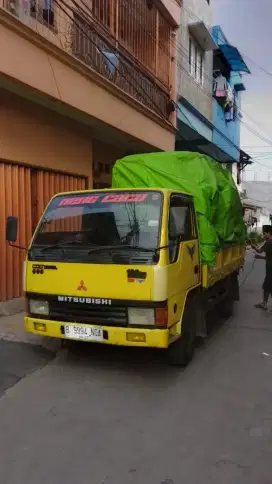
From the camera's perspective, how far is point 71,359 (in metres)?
5.45

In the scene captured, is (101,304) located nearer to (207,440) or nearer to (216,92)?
(207,440)

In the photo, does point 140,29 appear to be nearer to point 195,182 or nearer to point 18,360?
point 195,182

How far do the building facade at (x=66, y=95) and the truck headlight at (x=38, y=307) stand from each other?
2.91 meters

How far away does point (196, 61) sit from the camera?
1686 centimetres

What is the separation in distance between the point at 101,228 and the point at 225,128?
53.9 ft

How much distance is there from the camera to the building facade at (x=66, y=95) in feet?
23.4

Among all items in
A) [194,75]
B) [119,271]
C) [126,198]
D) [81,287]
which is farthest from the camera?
[194,75]

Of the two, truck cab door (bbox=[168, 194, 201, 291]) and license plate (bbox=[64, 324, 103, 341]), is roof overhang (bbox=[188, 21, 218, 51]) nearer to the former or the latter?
truck cab door (bbox=[168, 194, 201, 291])

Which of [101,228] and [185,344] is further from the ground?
[101,228]

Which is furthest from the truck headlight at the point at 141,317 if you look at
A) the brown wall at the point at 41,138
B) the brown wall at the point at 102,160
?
the brown wall at the point at 102,160

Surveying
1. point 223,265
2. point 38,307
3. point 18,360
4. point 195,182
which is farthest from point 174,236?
point 18,360

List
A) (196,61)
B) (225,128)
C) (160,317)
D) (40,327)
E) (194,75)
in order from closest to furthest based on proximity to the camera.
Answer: (160,317)
(40,327)
(194,75)
(196,61)
(225,128)

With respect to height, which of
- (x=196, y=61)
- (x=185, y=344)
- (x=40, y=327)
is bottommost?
(x=185, y=344)

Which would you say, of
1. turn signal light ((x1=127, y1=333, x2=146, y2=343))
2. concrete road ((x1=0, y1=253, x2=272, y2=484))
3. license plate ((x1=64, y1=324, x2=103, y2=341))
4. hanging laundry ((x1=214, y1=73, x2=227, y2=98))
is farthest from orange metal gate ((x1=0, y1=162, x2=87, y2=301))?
hanging laundry ((x1=214, y1=73, x2=227, y2=98))
